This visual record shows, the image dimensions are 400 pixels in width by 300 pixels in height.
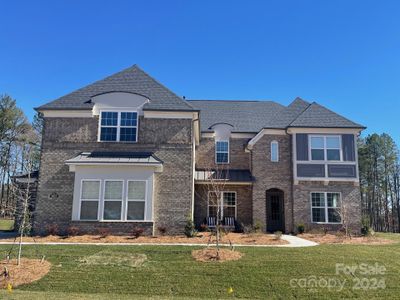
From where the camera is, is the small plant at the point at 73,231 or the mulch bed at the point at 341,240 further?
the small plant at the point at 73,231

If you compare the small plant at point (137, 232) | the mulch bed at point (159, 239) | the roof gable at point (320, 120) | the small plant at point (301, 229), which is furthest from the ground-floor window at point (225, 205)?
the small plant at point (137, 232)

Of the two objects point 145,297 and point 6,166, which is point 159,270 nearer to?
point 145,297

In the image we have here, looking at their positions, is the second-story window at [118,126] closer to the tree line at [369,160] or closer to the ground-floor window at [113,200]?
the ground-floor window at [113,200]

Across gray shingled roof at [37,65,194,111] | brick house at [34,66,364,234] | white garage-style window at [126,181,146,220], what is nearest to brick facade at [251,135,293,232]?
brick house at [34,66,364,234]

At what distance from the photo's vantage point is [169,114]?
1864 cm

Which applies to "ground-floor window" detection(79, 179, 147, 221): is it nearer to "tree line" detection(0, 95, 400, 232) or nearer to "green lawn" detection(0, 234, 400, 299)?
"green lawn" detection(0, 234, 400, 299)

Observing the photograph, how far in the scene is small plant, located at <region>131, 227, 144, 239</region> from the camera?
16.5 m

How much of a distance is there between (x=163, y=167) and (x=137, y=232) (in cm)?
368

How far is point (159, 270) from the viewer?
35.7ft

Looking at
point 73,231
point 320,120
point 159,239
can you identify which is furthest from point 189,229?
point 320,120

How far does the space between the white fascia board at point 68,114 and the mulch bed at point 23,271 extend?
903cm

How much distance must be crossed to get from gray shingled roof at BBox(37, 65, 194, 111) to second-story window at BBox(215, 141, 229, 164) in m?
6.67

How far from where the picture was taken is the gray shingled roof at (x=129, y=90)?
18.7 meters

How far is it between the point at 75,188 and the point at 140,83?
728 cm
